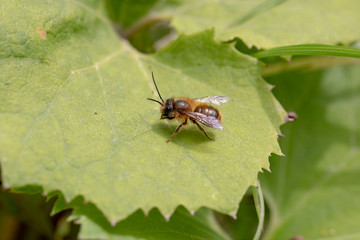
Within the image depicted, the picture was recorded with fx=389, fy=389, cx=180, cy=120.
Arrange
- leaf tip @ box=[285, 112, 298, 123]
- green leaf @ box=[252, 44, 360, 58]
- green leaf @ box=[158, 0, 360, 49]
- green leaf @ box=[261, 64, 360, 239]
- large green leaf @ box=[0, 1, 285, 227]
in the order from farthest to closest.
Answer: green leaf @ box=[261, 64, 360, 239], green leaf @ box=[158, 0, 360, 49], leaf tip @ box=[285, 112, 298, 123], green leaf @ box=[252, 44, 360, 58], large green leaf @ box=[0, 1, 285, 227]

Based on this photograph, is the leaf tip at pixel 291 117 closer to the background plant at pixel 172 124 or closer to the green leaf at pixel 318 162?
the background plant at pixel 172 124

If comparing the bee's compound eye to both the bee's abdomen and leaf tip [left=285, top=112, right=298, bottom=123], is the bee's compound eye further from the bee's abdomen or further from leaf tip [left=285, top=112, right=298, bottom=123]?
leaf tip [left=285, top=112, right=298, bottom=123]

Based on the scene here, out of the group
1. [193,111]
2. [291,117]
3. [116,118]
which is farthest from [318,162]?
[116,118]

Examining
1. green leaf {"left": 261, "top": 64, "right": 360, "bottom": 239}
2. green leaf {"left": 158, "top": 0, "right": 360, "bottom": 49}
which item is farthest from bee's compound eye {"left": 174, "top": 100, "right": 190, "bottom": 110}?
green leaf {"left": 261, "top": 64, "right": 360, "bottom": 239}

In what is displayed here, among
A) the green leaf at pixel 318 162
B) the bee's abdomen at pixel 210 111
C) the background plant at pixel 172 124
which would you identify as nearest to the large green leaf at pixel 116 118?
the background plant at pixel 172 124

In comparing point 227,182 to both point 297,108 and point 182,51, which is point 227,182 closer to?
point 182,51

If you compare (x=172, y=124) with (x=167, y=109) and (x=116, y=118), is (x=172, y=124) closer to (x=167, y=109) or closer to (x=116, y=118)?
(x=167, y=109)
